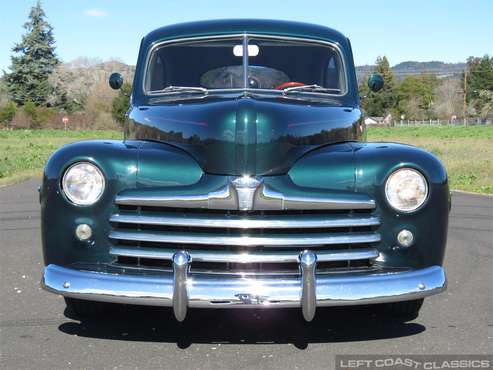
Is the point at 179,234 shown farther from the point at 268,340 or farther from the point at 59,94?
the point at 59,94

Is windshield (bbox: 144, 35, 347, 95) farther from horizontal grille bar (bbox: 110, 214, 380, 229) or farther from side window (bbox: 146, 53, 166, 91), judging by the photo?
horizontal grille bar (bbox: 110, 214, 380, 229)

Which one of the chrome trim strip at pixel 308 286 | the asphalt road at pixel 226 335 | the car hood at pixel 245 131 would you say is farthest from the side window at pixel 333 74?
the chrome trim strip at pixel 308 286

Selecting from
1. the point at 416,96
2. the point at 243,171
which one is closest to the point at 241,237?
the point at 243,171

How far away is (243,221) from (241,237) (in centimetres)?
8

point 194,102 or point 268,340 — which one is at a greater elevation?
point 194,102

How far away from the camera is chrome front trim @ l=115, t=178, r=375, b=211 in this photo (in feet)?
10.4

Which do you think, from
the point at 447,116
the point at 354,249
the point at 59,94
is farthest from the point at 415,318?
the point at 447,116

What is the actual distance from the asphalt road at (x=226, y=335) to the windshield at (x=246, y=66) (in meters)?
1.51

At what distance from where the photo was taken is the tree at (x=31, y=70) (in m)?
62.7

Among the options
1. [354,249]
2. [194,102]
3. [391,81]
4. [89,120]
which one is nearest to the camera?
[354,249]

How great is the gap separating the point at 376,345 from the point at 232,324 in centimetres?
83

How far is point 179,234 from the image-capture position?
3184 millimetres

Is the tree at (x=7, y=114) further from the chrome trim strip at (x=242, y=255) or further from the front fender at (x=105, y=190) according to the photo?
the chrome trim strip at (x=242, y=255)

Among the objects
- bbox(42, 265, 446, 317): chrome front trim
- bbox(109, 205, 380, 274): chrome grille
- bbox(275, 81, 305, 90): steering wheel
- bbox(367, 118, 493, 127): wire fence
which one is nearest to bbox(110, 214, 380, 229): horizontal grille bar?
bbox(109, 205, 380, 274): chrome grille
